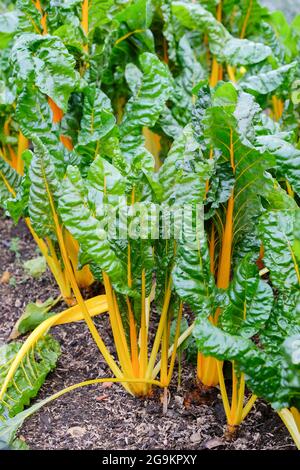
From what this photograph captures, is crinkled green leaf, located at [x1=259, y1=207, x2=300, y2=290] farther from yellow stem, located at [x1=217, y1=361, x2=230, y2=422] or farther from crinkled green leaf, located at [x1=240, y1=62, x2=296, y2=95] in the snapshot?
crinkled green leaf, located at [x1=240, y1=62, x2=296, y2=95]

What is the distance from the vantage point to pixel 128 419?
1.98 m

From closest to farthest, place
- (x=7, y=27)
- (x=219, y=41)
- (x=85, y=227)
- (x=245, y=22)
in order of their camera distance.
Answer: (x=85, y=227) → (x=7, y=27) → (x=219, y=41) → (x=245, y=22)

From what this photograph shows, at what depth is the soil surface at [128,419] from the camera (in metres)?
1.90

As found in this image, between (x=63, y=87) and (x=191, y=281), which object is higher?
(x=63, y=87)

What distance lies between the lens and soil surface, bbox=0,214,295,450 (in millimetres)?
1898

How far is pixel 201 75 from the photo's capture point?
8.90 ft

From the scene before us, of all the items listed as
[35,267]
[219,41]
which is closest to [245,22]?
[219,41]

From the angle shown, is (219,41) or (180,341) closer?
(180,341)

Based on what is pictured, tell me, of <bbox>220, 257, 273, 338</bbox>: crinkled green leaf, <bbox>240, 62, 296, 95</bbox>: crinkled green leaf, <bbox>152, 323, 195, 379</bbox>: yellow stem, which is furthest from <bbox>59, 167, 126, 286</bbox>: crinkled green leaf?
<bbox>240, 62, 296, 95</bbox>: crinkled green leaf

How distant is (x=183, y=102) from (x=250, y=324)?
120 centimetres

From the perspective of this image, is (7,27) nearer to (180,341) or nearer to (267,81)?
(267,81)

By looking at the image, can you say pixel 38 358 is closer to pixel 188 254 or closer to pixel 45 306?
pixel 45 306
